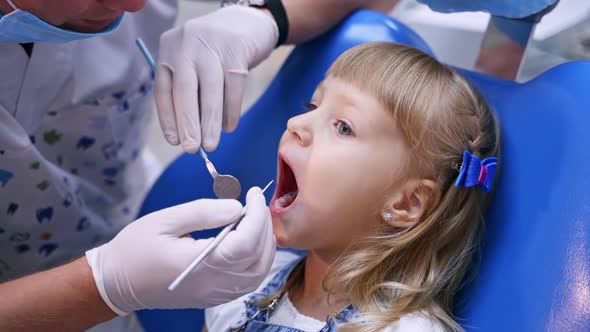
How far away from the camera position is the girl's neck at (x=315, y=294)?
111 cm

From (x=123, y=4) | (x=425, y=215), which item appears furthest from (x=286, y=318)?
(x=123, y=4)

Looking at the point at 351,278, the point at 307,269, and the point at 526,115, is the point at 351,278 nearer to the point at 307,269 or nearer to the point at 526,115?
the point at 307,269

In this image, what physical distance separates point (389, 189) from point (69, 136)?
2.45ft

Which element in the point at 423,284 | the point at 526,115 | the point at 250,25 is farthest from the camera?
the point at 250,25

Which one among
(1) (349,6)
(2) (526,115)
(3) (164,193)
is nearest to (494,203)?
(2) (526,115)

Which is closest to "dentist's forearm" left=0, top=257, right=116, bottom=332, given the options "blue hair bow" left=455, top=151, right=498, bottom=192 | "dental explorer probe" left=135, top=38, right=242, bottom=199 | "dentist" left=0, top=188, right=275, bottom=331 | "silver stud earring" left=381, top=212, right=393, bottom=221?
"dentist" left=0, top=188, right=275, bottom=331

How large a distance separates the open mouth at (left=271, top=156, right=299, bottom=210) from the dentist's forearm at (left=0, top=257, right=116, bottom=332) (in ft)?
1.12

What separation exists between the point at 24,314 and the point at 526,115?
94cm

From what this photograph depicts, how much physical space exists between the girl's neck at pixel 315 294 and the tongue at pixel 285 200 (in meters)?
0.12

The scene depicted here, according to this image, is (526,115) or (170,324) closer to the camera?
(526,115)

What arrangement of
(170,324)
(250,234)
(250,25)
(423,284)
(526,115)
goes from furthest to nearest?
(170,324) < (250,25) < (526,115) < (423,284) < (250,234)

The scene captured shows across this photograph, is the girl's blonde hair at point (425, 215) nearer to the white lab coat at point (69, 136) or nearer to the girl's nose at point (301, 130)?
the girl's nose at point (301, 130)

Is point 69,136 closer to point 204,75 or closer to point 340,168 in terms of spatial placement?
point 204,75

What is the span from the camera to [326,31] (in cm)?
147
